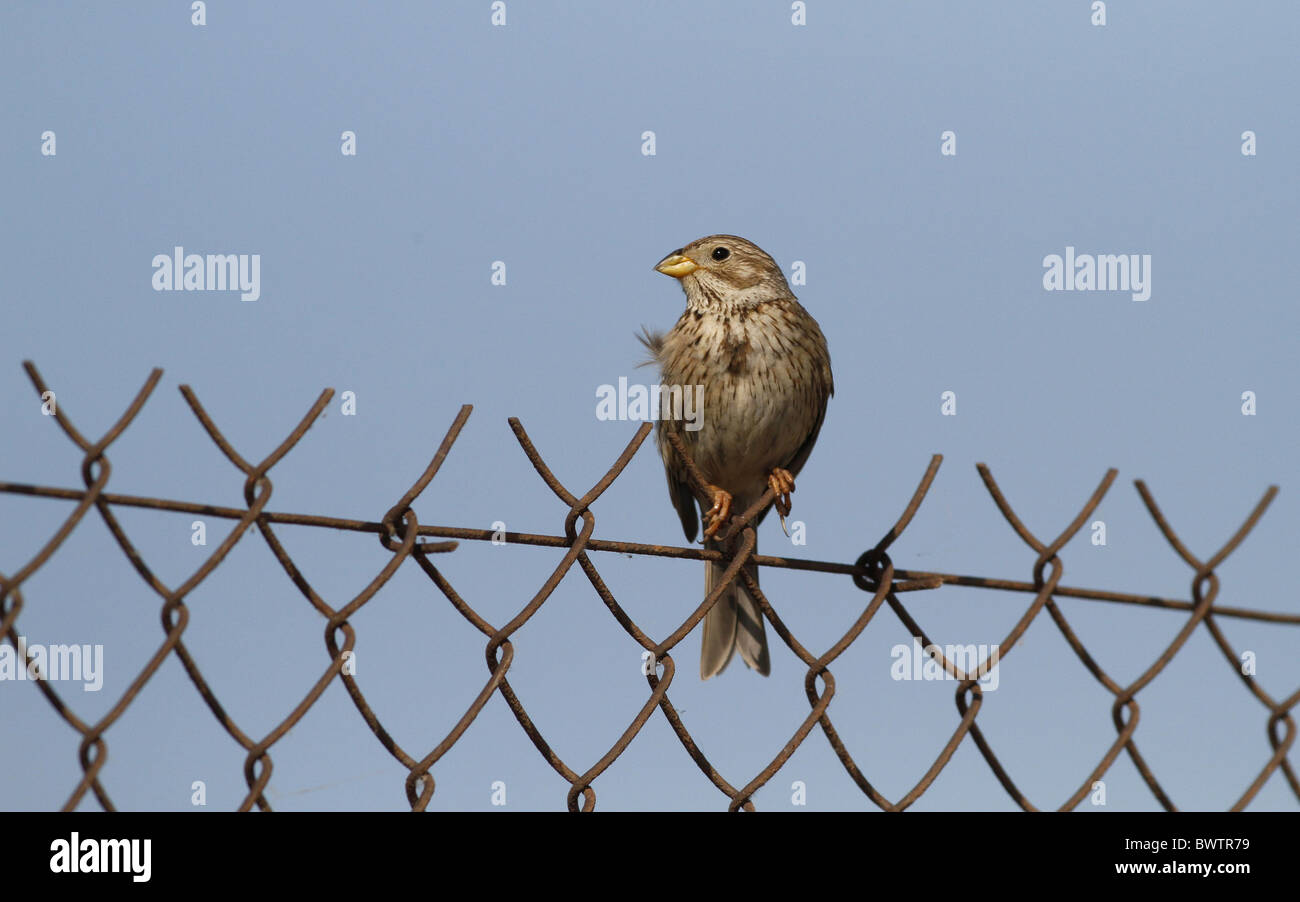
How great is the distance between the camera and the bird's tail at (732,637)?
13.0ft

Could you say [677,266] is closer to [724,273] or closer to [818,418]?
[724,273]

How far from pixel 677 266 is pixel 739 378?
0.70 m

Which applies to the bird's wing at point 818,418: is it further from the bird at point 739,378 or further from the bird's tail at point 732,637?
the bird's tail at point 732,637

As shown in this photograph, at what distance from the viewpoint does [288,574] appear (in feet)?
6.23

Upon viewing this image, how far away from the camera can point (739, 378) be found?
4.42m

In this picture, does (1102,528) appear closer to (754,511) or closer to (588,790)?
(754,511)

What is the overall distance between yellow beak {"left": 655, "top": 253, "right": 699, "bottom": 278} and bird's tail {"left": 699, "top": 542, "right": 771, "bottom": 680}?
1293 millimetres

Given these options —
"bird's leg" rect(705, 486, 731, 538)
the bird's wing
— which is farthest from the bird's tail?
the bird's wing

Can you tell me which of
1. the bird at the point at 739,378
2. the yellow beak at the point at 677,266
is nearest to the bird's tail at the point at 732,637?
the bird at the point at 739,378

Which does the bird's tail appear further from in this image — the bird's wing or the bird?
the bird's wing

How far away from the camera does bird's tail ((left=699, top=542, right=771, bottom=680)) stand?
3.95 metres

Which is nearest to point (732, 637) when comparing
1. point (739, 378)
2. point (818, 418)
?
point (739, 378)
